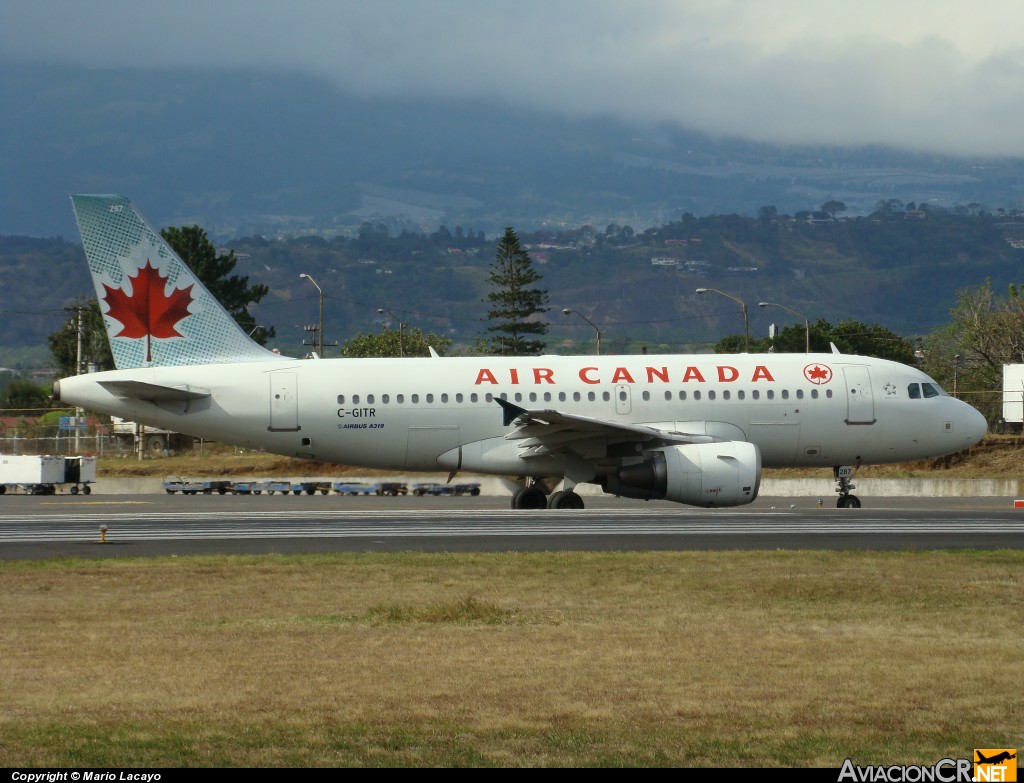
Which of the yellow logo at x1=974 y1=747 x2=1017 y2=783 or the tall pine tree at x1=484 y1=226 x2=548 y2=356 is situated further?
the tall pine tree at x1=484 y1=226 x2=548 y2=356

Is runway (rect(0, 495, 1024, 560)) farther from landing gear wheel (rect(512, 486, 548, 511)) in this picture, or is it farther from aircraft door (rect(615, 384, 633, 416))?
aircraft door (rect(615, 384, 633, 416))

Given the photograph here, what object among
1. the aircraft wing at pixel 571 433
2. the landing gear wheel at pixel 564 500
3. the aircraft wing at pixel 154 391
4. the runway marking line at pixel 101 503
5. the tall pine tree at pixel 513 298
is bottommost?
the runway marking line at pixel 101 503

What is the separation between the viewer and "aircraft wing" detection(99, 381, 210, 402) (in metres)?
35.2

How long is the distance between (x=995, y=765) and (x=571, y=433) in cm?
2528

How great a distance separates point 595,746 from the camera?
1016 centimetres

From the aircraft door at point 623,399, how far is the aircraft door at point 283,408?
8.23 metres

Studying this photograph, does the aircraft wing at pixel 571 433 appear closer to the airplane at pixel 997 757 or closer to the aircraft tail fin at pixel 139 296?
the aircraft tail fin at pixel 139 296

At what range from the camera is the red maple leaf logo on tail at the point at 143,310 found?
37.0 m

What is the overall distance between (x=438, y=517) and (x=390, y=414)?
3316mm

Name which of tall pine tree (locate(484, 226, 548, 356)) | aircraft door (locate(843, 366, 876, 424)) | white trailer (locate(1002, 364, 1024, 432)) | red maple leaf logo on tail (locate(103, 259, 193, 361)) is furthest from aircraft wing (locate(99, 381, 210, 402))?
tall pine tree (locate(484, 226, 548, 356))

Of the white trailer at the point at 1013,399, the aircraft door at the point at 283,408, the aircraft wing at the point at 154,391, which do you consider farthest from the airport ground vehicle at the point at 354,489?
the white trailer at the point at 1013,399

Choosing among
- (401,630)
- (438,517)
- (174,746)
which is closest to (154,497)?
(438,517)

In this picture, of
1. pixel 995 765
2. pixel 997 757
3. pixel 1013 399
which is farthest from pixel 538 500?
pixel 1013 399

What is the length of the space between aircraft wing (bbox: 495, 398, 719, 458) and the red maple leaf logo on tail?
30.9ft
